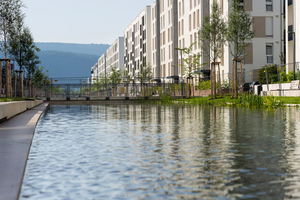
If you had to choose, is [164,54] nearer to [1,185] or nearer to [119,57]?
[119,57]

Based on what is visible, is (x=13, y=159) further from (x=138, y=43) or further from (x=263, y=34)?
(x=138, y=43)

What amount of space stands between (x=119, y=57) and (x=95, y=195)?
13009 cm

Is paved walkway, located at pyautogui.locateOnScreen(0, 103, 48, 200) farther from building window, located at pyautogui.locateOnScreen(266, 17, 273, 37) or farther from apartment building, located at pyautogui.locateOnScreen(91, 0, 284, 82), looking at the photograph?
building window, located at pyautogui.locateOnScreen(266, 17, 273, 37)

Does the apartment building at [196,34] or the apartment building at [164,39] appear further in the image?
the apartment building at [164,39]

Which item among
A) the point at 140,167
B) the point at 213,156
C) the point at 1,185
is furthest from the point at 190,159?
the point at 1,185

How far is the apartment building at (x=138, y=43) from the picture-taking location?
321 feet

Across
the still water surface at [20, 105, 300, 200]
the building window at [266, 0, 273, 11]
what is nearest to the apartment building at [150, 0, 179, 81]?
the building window at [266, 0, 273, 11]

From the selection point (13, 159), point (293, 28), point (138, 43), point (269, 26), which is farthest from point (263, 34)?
point (138, 43)

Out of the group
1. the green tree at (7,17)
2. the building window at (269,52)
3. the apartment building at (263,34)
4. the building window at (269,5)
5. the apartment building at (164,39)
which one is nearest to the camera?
the green tree at (7,17)

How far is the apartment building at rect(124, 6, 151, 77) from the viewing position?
321ft

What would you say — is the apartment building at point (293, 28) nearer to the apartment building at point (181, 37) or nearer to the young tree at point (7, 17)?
the apartment building at point (181, 37)

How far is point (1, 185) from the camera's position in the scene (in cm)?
500

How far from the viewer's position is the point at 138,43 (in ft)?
354

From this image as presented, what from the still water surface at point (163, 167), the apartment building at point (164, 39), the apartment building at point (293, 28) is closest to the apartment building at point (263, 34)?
the apartment building at point (293, 28)
